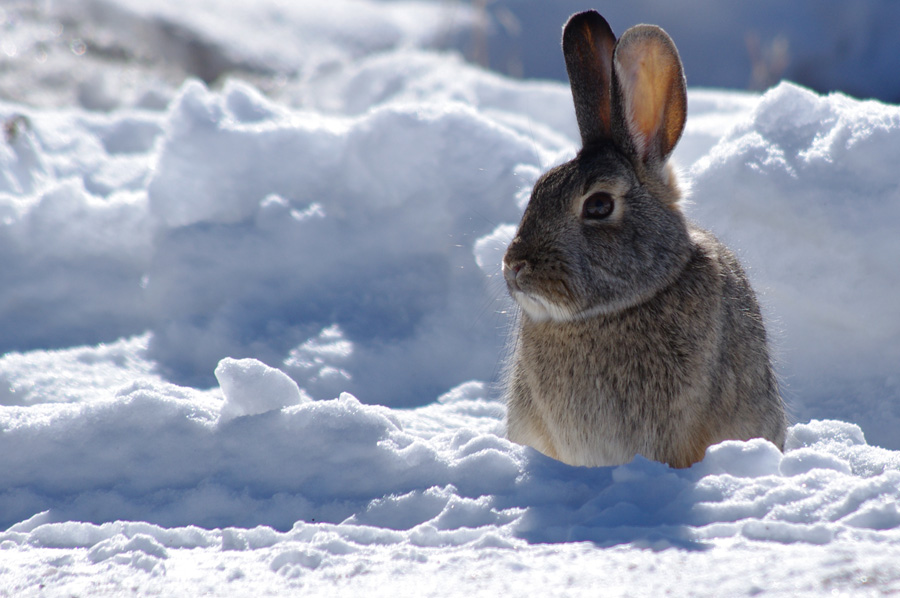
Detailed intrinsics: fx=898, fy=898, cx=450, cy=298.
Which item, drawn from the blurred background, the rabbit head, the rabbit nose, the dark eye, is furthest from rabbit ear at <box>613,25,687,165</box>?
the blurred background

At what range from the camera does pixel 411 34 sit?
9195 millimetres

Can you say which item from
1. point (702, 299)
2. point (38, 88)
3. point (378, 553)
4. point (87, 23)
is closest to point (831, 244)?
point (702, 299)

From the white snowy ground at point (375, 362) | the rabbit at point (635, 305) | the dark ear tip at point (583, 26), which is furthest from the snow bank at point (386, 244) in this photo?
the dark ear tip at point (583, 26)

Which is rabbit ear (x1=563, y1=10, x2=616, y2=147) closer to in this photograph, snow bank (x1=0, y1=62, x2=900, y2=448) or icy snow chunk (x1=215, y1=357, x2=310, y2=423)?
snow bank (x1=0, y1=62, x2=900, y2=448)

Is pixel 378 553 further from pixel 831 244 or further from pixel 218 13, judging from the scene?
pixel 218 13

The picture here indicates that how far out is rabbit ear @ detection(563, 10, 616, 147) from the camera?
283 cm

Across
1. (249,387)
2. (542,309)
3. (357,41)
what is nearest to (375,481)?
(249,387)

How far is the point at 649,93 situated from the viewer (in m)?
2.71

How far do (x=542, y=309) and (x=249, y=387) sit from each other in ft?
2.88

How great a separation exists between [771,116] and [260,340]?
91.8 inches

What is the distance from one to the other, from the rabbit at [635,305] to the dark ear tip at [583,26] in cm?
27

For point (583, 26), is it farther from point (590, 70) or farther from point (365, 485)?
point (365, 485)

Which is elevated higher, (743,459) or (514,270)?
(514,270)

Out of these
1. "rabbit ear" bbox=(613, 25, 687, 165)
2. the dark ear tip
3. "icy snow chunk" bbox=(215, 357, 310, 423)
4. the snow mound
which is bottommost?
the snow mound
